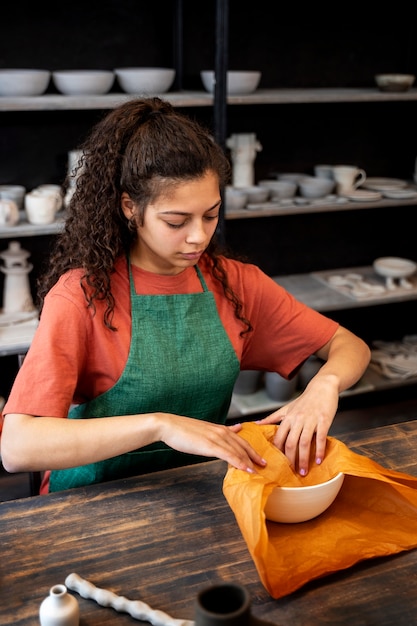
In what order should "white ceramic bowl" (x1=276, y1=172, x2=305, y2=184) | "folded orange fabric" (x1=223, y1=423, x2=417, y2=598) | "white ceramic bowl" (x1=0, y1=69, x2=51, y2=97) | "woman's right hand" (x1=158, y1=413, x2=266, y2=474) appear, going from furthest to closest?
"white ceramic bowl" (x1=276, y1=172, x2=305, y2=184), "white ceramic bowl" (x1=0, y1=69, x2=51, y2=97), "woman's right hand" (x1=158, y1=413, x2=266, y2=474), "folded orange fabric" (x1=223, y1=423, x2=417, y2=598)

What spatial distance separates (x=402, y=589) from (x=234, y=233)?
2248 millimetres

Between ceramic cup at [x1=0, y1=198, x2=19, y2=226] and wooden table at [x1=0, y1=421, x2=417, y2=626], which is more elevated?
ceramic cup at [x1=0, y1=198, x2=19, y2=226]

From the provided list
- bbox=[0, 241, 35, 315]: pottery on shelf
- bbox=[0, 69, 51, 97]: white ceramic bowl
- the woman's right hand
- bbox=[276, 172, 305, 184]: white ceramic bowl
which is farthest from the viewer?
bbox=[276, 172, 305, 184]: white ceramic bowl

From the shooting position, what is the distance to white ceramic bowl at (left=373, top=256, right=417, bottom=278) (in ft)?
10.2

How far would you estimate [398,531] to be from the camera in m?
1.17

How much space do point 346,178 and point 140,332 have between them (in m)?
1.78

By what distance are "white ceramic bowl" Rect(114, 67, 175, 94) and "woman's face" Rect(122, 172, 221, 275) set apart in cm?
124

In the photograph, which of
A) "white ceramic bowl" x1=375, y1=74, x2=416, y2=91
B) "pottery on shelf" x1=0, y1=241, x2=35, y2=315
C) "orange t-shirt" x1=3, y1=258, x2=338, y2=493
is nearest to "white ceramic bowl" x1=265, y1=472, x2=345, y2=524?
"orange t-shirt" x1=3, y1=258, x2=338, y2=493

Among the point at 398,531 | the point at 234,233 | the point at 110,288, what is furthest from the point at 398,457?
A: the point at 234,233

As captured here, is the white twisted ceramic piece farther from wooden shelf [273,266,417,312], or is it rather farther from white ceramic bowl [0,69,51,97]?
wooden shelf [273,266,417,312]

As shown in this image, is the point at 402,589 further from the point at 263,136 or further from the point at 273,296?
the point at 263,136

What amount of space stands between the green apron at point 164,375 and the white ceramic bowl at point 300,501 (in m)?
0.40

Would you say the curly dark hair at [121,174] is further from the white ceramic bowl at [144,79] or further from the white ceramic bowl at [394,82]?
the white ceramic bowl at [394,82]

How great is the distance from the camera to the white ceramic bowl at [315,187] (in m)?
2.94
